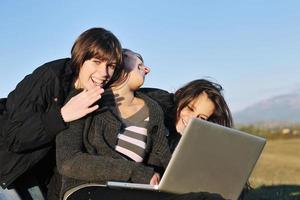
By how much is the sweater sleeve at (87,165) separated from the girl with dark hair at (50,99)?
0.10 meters

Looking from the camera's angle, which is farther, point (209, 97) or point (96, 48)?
point (209, 97)

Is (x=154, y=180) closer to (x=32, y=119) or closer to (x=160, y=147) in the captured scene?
(x=160, y=147)

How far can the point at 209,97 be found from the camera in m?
4.82

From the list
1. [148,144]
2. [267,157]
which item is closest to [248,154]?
[148,144]

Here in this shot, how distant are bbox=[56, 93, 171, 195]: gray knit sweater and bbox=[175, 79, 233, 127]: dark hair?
50 centimetres

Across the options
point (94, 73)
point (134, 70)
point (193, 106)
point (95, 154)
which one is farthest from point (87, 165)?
point (193, 106)

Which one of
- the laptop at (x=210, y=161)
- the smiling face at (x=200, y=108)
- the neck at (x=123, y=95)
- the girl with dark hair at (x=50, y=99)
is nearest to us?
the laptop at (x=210, y=161)

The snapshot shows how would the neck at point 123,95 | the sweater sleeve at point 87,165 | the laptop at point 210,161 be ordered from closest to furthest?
the laptop at point 210,161 → the sweater sleeve at point 87,165 → the neck at point 123,95

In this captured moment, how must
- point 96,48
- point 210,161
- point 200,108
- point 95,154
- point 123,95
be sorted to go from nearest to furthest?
point 210,161, point 95,154, point 96,48, point 123,95, point 200,108

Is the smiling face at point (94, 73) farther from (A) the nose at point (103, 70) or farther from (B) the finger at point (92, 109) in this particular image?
(B) the finger at point (92, 109)

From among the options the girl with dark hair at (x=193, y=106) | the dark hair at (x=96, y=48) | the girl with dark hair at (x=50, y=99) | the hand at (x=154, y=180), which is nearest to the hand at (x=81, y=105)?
the girl with dark hair at (x=50, y=99)

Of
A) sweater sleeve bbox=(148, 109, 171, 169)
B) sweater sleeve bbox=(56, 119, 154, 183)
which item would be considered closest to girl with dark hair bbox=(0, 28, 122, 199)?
sweater sleeve bbox=(56, 119, 154, 183)

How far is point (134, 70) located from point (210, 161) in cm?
102

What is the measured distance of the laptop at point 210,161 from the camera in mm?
3732
